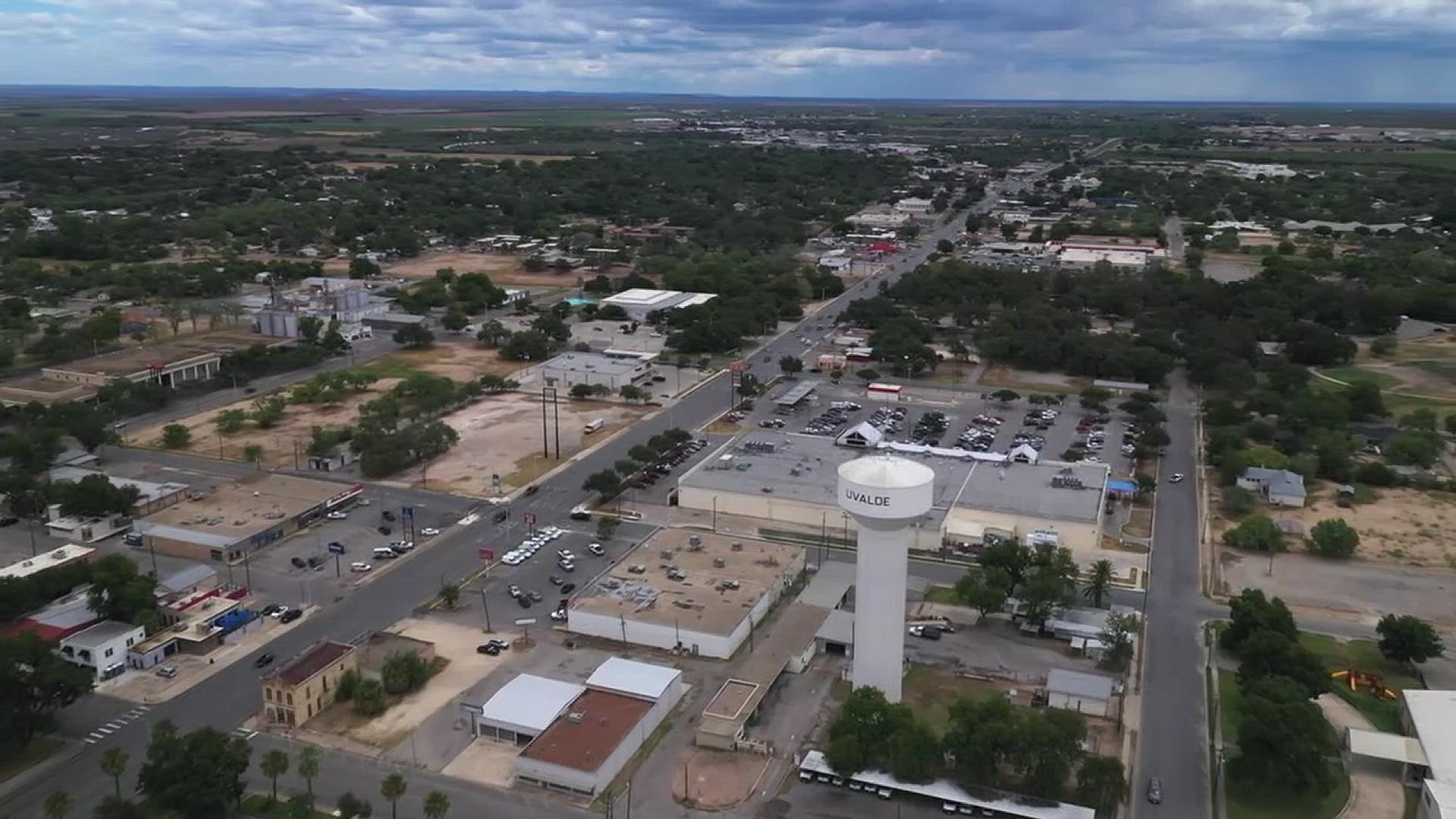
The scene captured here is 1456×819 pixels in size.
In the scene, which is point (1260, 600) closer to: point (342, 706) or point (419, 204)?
point (342, 706)

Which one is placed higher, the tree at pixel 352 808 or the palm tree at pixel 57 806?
the palm tree at pixel 57 806

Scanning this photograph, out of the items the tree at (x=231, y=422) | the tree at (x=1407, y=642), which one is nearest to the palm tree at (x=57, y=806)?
the tree at (x=231, y=422)

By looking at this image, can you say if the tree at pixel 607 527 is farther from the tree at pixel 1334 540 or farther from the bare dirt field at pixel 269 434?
the tree at pixel 1334 540

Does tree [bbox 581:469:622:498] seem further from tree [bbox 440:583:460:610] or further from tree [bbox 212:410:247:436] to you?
Answer: tree [bbox 212:410:247:436]

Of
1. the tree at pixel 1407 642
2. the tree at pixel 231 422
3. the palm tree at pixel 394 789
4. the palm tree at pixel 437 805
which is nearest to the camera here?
the palm tree at pixel 437 805

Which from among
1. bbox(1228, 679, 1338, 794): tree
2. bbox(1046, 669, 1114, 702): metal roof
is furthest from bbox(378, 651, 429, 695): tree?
bbox(1228, 679, 1338, 794): tree

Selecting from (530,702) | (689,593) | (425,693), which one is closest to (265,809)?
(425,693)

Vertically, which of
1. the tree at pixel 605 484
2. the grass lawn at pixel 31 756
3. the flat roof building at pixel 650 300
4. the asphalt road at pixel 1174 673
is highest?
the flat roof building at pixel 650 300
